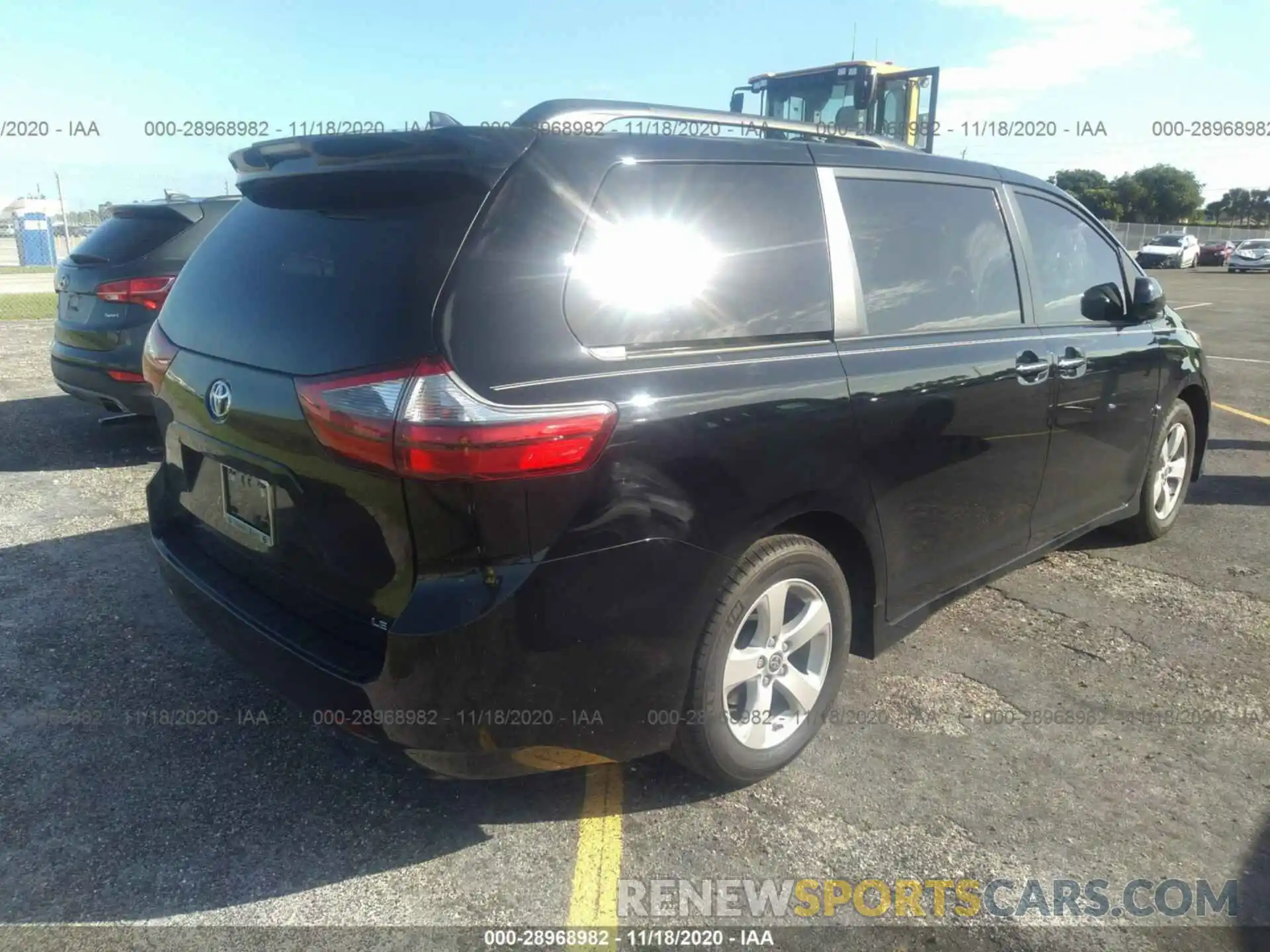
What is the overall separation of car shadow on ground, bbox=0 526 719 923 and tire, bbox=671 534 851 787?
0.24 metres

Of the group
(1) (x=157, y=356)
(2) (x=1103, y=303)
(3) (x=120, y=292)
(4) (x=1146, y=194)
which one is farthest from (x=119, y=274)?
(4) (x=1146, y=194)

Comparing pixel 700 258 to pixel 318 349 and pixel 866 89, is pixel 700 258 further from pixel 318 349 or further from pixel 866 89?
pixel 866 89

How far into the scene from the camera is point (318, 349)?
7.59 ft

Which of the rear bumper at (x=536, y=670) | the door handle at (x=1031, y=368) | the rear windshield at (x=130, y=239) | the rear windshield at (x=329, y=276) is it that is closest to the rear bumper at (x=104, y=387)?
the rear windshield at (x=130, y=239)

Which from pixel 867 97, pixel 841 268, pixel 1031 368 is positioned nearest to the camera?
pixel 841 268

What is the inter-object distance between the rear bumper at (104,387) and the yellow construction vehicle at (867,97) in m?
8.63

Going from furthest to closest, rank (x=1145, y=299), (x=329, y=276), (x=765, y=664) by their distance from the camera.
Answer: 1. (x=1145, y=299)
2. (x=765, y=664)
3. (x=329, y=276)

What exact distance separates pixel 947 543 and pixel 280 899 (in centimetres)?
239

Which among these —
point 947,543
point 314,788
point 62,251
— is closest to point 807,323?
point 947,543

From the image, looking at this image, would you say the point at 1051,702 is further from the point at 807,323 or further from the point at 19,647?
the point at 19,647

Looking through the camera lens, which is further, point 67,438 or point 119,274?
point 67,438

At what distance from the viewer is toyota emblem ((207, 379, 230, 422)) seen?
2.56 meters

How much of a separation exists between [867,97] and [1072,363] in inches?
381

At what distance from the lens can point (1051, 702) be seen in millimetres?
3414
